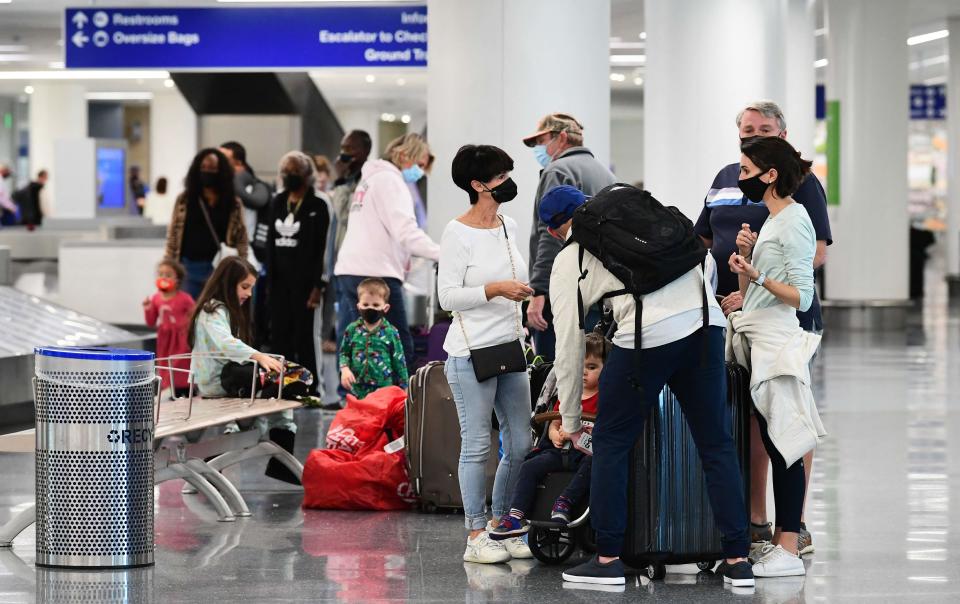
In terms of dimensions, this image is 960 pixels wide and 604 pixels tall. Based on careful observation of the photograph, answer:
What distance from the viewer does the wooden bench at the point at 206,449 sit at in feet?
19.0

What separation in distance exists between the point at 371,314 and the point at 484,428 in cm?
258

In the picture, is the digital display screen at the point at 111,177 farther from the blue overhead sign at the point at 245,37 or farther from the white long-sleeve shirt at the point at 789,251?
the white long-sleeve shirt at the point at 789,251

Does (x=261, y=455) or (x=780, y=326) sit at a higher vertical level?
(x=780, y=326)

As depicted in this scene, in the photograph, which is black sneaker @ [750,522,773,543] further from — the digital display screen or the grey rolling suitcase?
the digital display screen

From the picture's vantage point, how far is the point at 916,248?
25.1 meters

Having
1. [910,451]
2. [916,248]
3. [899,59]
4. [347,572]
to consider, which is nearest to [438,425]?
[347,572]

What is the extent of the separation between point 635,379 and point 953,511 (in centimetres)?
245

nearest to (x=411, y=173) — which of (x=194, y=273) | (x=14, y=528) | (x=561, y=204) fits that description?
(x=194, y=273)

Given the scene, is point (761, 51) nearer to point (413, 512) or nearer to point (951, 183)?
point (413, 512)

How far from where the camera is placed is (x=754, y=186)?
5203mm

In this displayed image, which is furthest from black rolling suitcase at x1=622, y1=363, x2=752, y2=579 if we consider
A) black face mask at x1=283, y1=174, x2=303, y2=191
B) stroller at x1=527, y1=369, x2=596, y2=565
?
black face mask at x1=283, y1=174, x2=303, y2=191

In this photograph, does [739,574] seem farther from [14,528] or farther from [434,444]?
[14,528]

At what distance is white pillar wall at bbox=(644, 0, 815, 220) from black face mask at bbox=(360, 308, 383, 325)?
291 centimetres

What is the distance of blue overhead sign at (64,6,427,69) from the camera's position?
1405 cm
